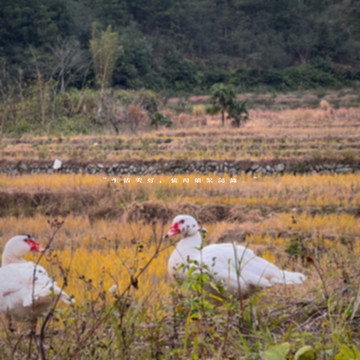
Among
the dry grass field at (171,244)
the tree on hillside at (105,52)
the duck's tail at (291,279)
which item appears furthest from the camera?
the tree on hillside at (105,52)

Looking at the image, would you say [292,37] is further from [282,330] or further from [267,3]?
[282,330]

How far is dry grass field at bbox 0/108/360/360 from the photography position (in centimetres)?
254

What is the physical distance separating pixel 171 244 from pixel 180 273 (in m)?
1.54

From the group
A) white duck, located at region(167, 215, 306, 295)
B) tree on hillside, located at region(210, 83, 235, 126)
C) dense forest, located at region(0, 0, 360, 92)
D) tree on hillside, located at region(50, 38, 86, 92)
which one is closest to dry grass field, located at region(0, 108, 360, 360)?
white duck, located at region(167, 215, 306, 295)

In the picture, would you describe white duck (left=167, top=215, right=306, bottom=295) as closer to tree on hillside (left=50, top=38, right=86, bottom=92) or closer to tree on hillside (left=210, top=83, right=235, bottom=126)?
tree on hillside (left=210, top=83, right=235, bottom=126)

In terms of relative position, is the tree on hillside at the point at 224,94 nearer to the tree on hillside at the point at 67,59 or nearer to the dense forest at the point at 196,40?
the tree on hillside at the point at 67,59

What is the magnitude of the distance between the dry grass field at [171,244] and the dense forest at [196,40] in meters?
24.5

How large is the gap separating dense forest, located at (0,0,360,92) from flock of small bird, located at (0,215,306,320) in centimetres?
3481

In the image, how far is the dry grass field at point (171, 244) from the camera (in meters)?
2.54

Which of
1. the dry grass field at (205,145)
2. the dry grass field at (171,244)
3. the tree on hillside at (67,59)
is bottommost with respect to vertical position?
the dry grass field at (205,145)

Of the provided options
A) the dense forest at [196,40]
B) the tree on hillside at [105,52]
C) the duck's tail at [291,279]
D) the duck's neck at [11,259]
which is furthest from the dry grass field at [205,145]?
the dense forest at [196,40]

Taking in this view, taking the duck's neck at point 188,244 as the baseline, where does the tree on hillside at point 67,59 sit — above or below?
above

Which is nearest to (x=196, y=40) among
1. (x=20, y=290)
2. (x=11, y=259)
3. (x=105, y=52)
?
(x=105, y=52)

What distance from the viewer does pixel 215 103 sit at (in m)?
23.1
